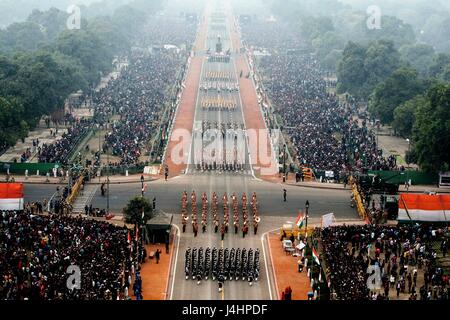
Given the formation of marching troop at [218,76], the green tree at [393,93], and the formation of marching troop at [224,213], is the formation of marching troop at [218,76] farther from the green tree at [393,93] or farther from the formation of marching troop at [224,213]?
the formation of marching troop at [224,213]

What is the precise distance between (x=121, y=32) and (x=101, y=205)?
131693 mm

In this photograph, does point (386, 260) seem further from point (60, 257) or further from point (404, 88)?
point (404, 88)

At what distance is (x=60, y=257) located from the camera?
4850cm

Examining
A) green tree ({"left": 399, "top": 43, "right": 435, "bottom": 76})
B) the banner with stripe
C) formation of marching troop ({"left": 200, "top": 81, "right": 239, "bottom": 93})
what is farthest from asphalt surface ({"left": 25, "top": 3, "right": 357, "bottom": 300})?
green tree ({"left": 399, "top": 43, "right": 435, "bottom": 76})

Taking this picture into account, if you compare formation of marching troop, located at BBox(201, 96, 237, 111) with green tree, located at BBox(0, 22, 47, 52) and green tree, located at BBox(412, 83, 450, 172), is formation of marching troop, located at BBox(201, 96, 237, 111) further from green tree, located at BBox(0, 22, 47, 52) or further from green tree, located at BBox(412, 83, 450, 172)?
green tree, located at BBox(0, 22, 47, 52)

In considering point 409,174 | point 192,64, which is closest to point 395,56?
point 192,64

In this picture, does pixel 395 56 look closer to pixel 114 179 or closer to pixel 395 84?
pixel 395 84

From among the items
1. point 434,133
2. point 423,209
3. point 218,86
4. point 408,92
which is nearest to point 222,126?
point 408,92

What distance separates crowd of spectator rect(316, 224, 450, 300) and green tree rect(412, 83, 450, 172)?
62.1 ft

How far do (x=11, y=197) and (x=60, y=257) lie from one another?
1510 cm

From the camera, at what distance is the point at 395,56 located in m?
139

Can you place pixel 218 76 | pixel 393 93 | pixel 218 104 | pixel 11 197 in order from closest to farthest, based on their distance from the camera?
pixel 11 197, pixel 393 93, pixel 218 104, pixel 218 76

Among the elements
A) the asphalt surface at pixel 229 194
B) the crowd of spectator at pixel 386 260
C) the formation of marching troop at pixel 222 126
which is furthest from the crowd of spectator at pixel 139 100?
the crowd of spectator at pixel 386 260
